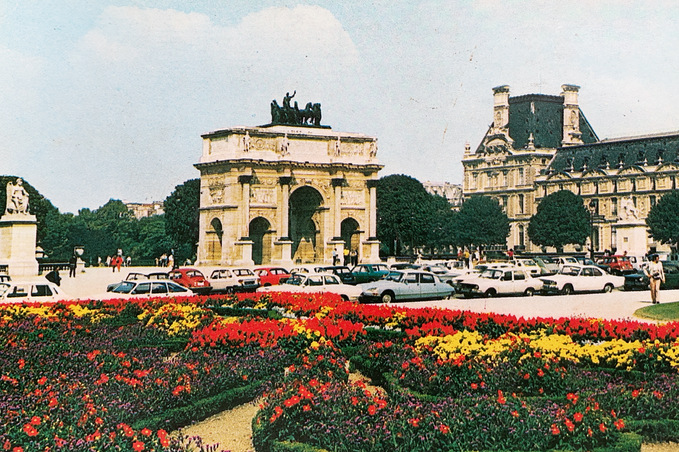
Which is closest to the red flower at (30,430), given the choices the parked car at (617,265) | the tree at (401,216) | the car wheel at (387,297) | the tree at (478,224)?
the car wheel at (387,297)

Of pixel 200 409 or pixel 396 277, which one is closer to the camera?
pixel 200 409

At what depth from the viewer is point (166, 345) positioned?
17781 mm

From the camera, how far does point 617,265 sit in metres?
48.4

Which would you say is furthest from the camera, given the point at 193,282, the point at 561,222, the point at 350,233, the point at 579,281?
the point at 561,222

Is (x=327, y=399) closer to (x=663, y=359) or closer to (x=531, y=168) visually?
(x=663, y=359)

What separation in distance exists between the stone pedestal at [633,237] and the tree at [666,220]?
46844 mm

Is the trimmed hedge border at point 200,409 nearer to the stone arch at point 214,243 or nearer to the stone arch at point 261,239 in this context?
the stone arch at point 261,239

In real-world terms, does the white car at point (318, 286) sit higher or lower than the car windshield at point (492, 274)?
lower

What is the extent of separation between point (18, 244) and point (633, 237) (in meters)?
42.1

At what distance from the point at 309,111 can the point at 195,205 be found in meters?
29.5

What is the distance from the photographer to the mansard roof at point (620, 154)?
4532 inches

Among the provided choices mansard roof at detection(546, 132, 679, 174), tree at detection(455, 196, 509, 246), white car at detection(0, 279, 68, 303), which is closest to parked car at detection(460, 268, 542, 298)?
white car at detection(0, 279, 68, 303)

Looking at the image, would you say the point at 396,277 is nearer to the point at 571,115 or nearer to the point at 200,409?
the point at 200,409

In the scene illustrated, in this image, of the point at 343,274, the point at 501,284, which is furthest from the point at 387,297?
the point at 343,274
